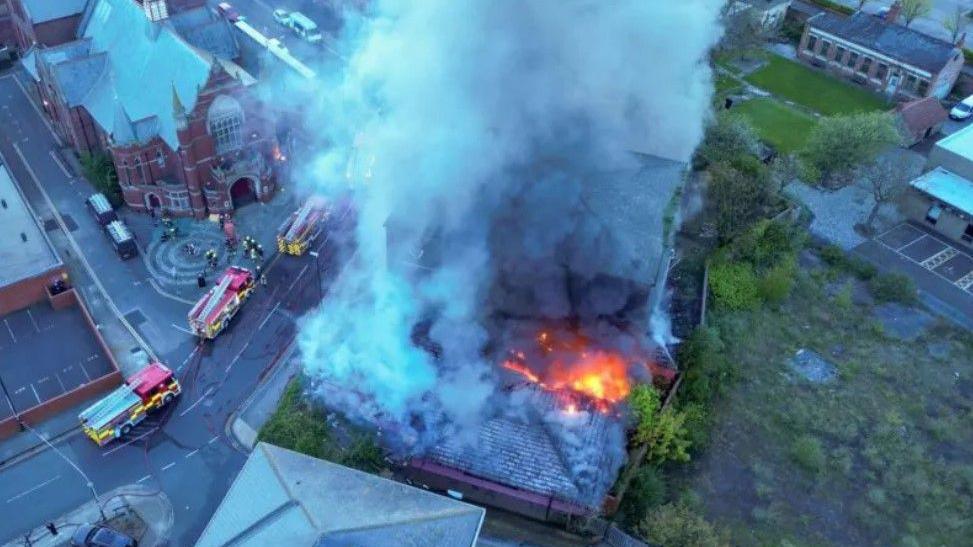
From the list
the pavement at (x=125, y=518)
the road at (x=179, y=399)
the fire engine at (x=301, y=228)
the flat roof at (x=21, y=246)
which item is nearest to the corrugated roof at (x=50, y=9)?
the road at (x=179, y=399)

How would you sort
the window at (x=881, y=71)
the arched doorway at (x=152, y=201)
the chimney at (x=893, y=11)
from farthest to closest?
the chimney at (x=893, y=11)
the window at (x=881, y=71)
the arched doorway at (x=152, y=201)

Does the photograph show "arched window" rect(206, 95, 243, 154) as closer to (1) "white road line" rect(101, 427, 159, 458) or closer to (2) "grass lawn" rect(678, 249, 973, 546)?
(1) "white road line" rect(101, 427, 159, 458)

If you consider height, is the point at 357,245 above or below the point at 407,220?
below

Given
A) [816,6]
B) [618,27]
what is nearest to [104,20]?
[618,27]

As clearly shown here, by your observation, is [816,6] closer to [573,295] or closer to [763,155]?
[763,155]

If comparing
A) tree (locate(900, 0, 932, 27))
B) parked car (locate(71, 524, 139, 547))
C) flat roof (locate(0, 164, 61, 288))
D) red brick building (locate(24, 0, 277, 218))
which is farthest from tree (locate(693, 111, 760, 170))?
flat roof (locate(0, 164, 61, 288))

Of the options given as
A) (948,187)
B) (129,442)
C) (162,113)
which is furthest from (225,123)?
(948,187)

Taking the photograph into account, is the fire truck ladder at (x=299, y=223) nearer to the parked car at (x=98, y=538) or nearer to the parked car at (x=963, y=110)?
the parked car at (x=98, y=538)
